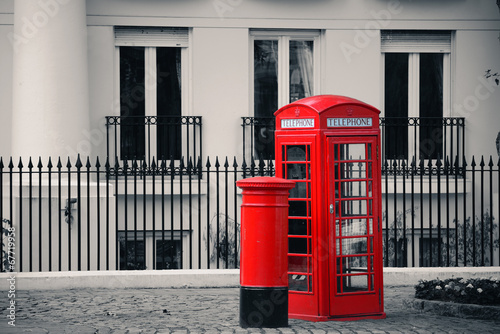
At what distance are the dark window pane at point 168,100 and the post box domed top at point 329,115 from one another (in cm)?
695

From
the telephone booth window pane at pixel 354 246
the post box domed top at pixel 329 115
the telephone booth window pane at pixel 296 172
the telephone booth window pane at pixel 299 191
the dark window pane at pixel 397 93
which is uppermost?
the dark window pane at pixel 397 93

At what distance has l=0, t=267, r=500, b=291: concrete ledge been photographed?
11.8 metres

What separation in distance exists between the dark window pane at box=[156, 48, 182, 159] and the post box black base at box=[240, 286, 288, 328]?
7767 millimetres

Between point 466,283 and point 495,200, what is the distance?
5.99 meters

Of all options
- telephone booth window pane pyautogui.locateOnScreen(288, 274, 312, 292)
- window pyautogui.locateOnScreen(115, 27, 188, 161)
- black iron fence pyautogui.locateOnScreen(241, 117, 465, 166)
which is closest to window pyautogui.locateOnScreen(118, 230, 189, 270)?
window pyautogui.locateOnScreen(115, 27, 188, 161)

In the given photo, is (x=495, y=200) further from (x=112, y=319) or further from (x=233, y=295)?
(x=112, y=319)

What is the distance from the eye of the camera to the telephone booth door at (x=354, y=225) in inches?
364

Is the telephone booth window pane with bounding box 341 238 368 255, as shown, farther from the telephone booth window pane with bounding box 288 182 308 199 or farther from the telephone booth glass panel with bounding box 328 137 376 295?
the telephone booth window pane with bounding box 288 182 308 199

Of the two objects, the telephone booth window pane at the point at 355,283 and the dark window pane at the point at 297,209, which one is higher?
the dark window pane at the point at 297,209

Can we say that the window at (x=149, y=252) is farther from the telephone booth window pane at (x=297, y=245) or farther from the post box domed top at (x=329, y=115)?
the post box domed top at (x=329, y=115)

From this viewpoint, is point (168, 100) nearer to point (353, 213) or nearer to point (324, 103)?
point (324, 103)

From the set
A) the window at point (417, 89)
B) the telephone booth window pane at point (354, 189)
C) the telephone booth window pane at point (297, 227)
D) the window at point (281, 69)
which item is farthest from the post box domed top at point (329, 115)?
the window at point (417, 89)

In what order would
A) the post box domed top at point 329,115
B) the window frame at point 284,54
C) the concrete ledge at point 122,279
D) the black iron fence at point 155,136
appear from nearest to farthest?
the post box domed top at point 329,115 → the concrete ledge at point 122,279 → the black iron fence at point 155,136 → the window frame at point 284,54

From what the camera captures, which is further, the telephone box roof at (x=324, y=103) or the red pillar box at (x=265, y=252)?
the telephone box roof at (x=324, y=103)
